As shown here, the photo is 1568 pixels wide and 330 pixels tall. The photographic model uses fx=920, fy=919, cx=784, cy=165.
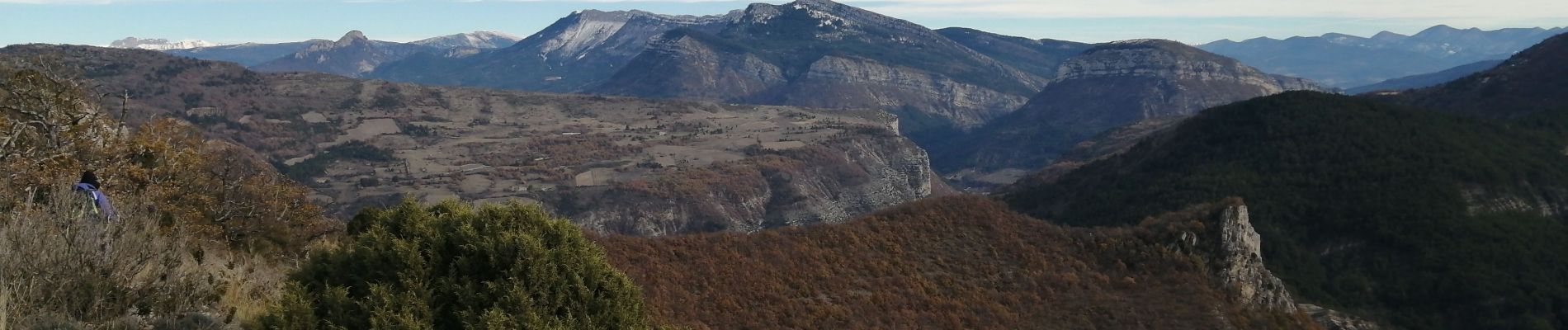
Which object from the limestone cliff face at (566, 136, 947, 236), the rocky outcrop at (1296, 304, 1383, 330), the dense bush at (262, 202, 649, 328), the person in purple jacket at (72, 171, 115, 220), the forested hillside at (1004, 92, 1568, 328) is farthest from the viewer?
the limestone cliff face at (566, 136, 947, 236)

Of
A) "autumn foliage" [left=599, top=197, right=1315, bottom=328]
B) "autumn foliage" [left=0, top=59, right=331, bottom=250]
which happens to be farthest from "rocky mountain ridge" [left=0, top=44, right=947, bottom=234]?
"autumn foliage" [left=599, top=197, right=1315, bottom=328]

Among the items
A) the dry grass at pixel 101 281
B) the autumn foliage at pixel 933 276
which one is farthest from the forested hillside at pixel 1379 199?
the dry grass at pixel 101 281

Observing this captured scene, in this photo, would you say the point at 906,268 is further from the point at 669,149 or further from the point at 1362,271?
the point at 669,149

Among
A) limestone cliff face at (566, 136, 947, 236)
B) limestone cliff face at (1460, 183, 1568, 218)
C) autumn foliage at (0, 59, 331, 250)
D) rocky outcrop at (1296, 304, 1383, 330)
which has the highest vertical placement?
autumn foliage at (0, 59, 331, 250)

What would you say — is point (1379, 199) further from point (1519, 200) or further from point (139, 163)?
point (139, 163)

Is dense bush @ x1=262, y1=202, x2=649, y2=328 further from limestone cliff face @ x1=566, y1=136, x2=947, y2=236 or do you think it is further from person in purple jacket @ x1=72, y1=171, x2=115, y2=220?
limestone cliff face @ x1=566, y1=136, x2=947, y2=236

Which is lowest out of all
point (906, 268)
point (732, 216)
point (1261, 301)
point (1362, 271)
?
point (732, 216)

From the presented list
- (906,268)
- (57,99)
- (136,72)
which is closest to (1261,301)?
(906,268)
